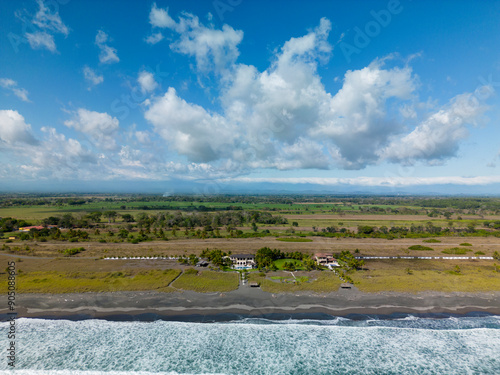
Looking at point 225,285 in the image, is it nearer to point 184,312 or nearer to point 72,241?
point 184,312

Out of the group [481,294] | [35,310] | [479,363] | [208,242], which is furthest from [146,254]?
[481,294]

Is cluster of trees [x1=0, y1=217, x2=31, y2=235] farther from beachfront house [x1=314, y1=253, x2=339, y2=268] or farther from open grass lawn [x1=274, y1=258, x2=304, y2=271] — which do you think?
beachfront house [x1=314, y1=253, x2=339, y2=268]

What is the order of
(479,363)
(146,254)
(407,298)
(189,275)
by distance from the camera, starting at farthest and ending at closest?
(146,254), (189,275), (407,298), (479,363)

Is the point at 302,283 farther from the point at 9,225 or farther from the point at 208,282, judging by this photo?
the point at 9,225

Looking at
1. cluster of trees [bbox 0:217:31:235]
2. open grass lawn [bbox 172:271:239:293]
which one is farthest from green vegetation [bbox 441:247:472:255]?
cluster of trees [bbox 0:217:31:235]

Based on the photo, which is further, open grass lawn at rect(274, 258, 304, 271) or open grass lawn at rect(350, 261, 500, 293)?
open grass lawn at rect(274, 258, 304, 271)

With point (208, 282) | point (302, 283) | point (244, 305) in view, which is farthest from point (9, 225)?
point (302, 283)
